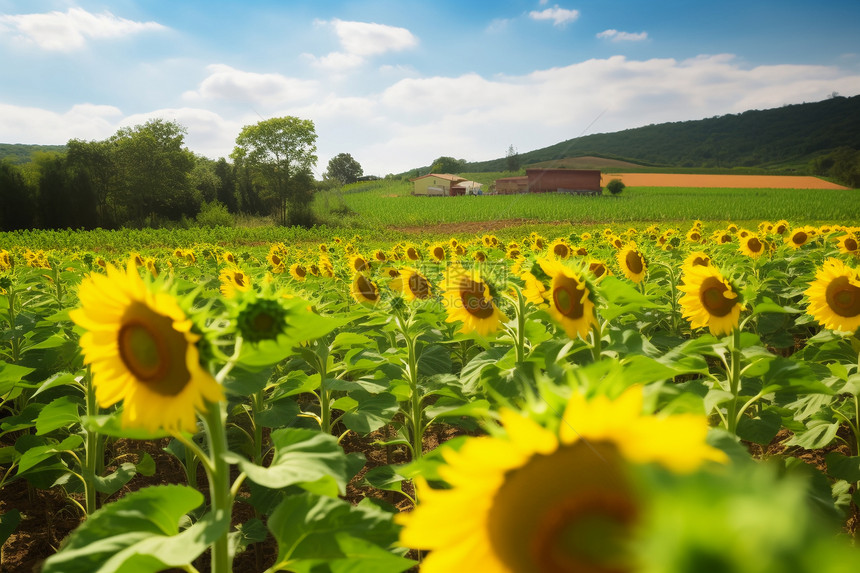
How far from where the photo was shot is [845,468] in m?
2.71

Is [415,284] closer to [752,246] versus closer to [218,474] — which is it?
[218,474]

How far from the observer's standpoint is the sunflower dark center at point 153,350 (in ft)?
4.25

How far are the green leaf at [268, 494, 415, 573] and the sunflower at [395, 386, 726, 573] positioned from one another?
0.73m

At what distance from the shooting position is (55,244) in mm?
22781

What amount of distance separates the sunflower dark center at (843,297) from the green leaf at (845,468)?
1.16 metres

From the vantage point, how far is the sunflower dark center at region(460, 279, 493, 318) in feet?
11.0

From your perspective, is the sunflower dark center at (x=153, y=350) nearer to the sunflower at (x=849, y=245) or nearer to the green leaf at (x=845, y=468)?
the green leaf at (x=845, y=468)

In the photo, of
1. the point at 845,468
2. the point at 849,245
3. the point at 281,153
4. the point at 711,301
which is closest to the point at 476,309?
the point at 711,301

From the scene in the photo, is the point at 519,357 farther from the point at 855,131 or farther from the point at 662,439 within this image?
the point at 855,131

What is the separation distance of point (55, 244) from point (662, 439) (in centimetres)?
2776

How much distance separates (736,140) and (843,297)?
98379mm

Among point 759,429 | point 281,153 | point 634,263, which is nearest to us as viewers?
point 759,429

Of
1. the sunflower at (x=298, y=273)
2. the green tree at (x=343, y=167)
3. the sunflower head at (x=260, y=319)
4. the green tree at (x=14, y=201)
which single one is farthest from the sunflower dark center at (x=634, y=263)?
the green tree at (x=343, y=167)

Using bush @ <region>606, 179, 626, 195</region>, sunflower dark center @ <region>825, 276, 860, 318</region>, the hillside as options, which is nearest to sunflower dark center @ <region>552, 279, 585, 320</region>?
sunflower dark center @ <region>825, 276, 860, 318</region>
